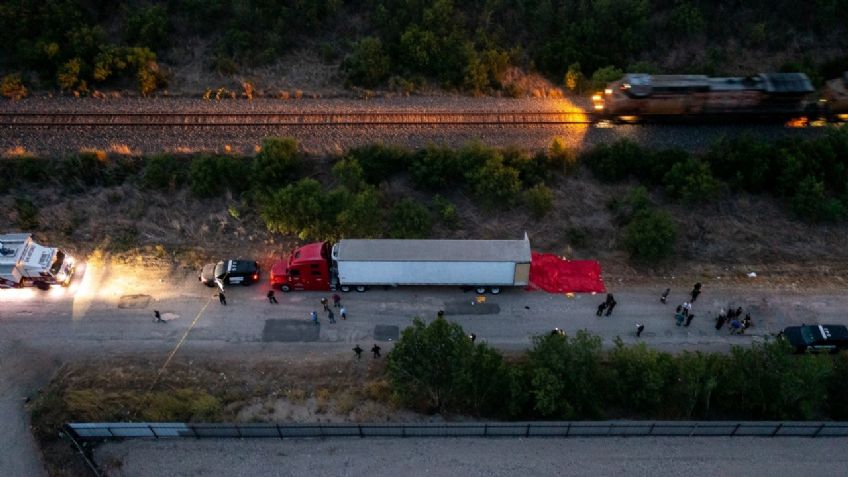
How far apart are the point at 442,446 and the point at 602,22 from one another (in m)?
32.3

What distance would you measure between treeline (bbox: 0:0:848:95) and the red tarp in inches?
546

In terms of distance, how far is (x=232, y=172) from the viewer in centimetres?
3553

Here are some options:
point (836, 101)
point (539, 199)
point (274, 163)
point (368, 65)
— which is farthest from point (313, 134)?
point (836, 101)

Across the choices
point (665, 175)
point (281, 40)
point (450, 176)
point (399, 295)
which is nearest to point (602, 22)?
point (665, 175)

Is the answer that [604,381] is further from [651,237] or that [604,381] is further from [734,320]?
[651,237]

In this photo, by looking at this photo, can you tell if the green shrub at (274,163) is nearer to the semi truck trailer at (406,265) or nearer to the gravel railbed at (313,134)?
the gravel railbed at (313,134)

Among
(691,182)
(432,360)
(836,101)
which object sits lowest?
(432,360)

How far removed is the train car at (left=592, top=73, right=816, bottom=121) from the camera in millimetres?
37125

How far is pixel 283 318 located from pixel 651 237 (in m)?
19.2

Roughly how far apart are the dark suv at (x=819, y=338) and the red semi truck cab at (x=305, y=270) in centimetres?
2220

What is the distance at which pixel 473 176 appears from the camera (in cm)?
3522

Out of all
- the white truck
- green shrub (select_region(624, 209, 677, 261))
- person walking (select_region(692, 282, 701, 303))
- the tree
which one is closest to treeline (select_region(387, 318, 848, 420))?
the tree

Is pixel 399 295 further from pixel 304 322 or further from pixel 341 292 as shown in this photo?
pixel 304 322

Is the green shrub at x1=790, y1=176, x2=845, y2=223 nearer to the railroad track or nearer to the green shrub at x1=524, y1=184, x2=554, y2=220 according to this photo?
the railroad track
